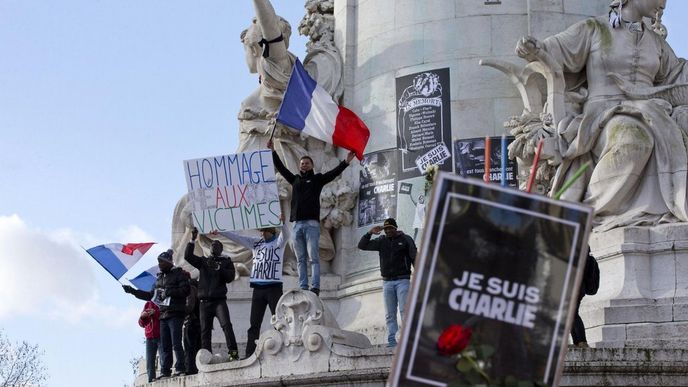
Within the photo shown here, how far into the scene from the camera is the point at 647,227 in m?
16.3

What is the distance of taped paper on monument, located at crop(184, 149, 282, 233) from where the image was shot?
1822 cm

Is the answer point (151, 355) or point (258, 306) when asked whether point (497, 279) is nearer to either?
point (258, 306)

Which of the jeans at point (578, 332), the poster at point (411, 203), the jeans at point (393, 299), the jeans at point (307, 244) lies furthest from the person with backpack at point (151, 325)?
the jeans at point (578, 332)

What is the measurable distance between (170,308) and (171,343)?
0.70 meters

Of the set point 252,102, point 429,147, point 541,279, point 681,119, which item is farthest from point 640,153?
point 541,279

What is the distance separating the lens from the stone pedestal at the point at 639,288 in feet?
49.8

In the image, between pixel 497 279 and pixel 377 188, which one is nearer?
pixel 497 279

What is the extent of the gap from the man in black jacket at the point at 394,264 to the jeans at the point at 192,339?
288 cm

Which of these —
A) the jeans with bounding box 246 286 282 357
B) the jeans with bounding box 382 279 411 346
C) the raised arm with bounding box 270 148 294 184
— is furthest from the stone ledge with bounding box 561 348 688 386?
the raised arm with bounding box 270 148 294 184

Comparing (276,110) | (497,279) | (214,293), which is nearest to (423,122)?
(276,110)

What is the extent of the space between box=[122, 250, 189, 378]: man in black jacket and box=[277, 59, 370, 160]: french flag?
269cm

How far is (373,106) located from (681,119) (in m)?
4.69

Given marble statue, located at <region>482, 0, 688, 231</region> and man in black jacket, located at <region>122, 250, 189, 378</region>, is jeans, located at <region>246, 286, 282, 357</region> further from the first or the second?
marble statue, located at <region>482, 0, 688, 231</region>

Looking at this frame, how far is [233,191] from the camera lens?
18.3m
